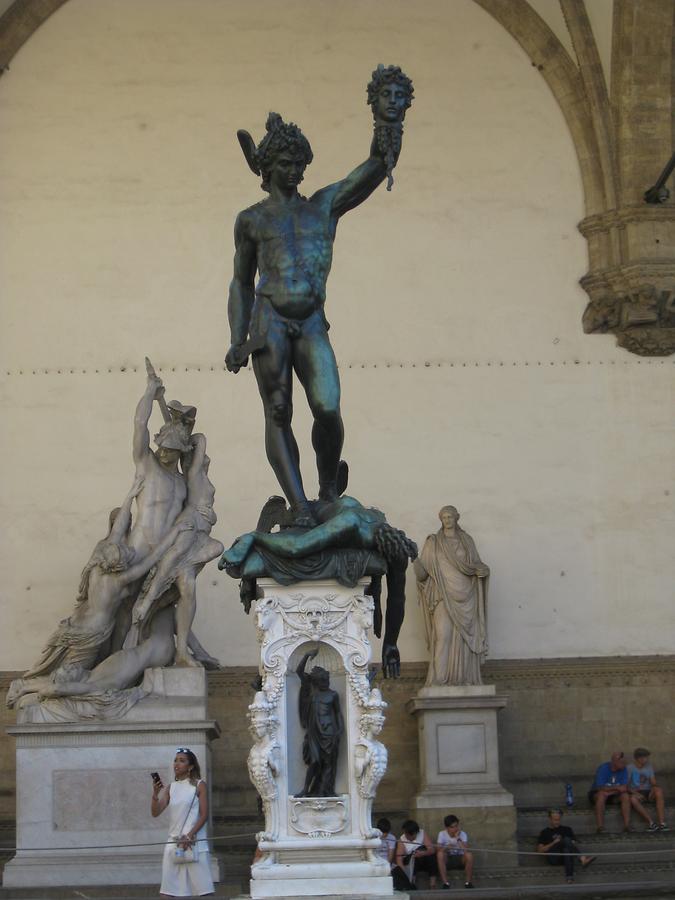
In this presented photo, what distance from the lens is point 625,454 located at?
15.1m

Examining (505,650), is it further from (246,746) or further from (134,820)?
(134,820)

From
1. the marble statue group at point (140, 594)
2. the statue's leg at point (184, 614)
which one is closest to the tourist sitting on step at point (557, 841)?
the marble statue group at point (140, 594)

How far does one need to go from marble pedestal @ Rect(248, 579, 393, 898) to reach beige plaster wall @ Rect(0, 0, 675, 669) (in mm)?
7677

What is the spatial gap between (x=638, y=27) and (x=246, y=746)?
22.8 ft

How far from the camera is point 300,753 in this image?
22.2ft

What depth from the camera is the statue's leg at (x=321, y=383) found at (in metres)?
7.09

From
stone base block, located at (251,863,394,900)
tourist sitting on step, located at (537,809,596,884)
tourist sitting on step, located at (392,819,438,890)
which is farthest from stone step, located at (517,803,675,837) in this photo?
stone base block, located at (251,863,394,900)

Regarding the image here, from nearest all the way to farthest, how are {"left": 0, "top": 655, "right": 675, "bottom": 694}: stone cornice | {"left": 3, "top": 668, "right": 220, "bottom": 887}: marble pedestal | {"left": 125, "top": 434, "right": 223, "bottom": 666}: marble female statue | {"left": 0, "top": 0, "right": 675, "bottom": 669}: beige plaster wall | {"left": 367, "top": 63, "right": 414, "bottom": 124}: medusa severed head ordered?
1. {"left": 367, "top": 63, "right": 414, "bottom": 124}: medusa severed head
2. {"left": 3, "top": 668, "right": 220, "bottom": 887}: marble pedestal
3. {"left": 125, "top": 434, "right": 223, "bottom": 666}: marble female statue
4. {"left": 0, "top": 655, "right": 675, "bottom": 694}: stone cornice
5. {"left": 0, "top": 0, "right": 675, "bottom": 669}: beige plaster wall

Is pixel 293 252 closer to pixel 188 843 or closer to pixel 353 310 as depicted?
pixel 188 843

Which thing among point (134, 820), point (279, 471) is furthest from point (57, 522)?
point (279, 471)

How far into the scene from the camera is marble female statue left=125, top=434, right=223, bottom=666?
11.7 m

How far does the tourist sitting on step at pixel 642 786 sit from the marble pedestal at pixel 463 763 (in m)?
0.97

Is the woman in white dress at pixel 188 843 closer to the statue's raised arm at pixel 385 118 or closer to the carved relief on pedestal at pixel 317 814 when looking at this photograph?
the carved relief on pedestal at pixel 317 814

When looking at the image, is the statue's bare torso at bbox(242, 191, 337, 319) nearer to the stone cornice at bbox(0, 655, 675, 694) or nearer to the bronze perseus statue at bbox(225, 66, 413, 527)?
the bronze perseus statue at bbox(225, 66, 413, 527)
